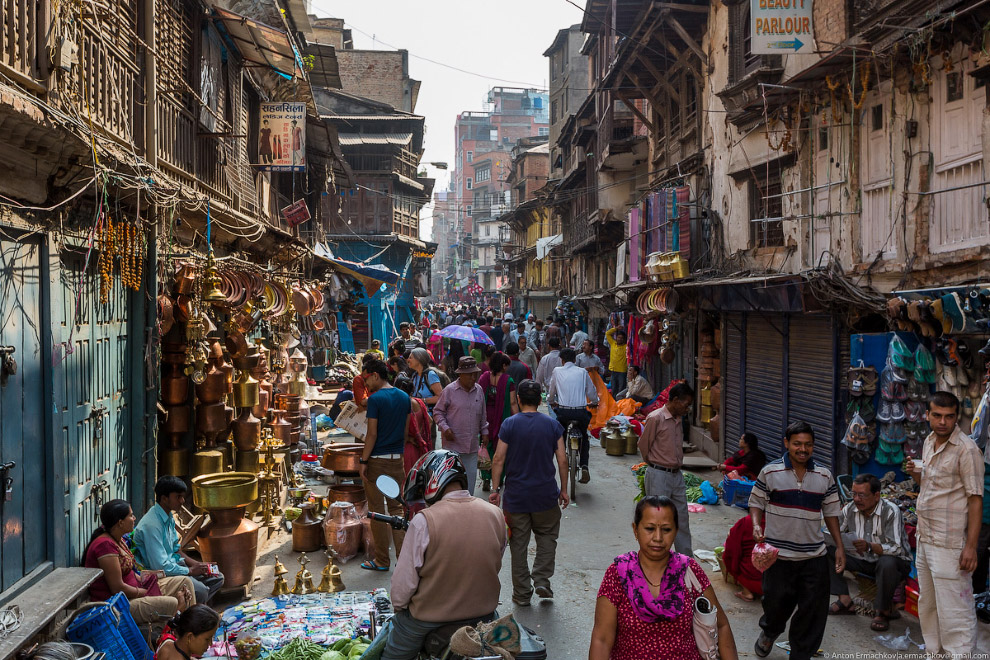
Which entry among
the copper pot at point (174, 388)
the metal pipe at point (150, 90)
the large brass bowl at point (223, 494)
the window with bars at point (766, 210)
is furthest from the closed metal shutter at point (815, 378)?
the metal pipe at point (150, 90)

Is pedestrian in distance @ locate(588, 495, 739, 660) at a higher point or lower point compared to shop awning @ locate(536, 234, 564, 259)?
lower

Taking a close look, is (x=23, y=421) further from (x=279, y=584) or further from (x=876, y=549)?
(x=876, y=549)

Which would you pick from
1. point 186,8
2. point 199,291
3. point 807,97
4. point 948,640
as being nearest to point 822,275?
point 807,97

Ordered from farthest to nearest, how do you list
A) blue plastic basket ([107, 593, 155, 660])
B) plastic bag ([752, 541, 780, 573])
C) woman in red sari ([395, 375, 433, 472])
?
woman in red sari ([395, 375, 433, 472])
plastic bag ([752, 541, 780, 573])
blue plastic basket ([107, 593, 155, 660])

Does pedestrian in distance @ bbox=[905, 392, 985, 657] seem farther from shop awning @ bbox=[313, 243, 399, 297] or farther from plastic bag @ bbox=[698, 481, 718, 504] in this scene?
shop awning @ bbox=[313, 243, 399, 297]

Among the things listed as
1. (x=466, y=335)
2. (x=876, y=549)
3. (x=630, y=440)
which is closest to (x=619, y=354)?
(x=630, y=440)

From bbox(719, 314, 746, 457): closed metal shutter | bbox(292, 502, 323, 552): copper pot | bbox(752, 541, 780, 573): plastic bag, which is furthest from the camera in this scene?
bbox(719, 314, 746, 457): closed metal shutter

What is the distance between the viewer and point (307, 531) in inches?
327

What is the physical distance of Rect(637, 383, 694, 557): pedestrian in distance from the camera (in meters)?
7.35

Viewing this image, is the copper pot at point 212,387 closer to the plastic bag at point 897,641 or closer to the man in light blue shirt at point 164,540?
the man in light blue shirt at point 164,540

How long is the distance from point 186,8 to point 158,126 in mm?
2680

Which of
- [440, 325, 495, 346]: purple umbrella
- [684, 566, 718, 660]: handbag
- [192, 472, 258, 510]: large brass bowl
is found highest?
[440, 325, 495, 346]: purple umbrella

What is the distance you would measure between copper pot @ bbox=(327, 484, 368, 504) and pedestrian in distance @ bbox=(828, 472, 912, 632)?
498 cm

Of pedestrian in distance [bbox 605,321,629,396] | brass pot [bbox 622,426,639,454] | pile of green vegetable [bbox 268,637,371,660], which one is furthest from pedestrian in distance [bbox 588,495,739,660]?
pedestrian in distance [bbox 605,321,629,396]
